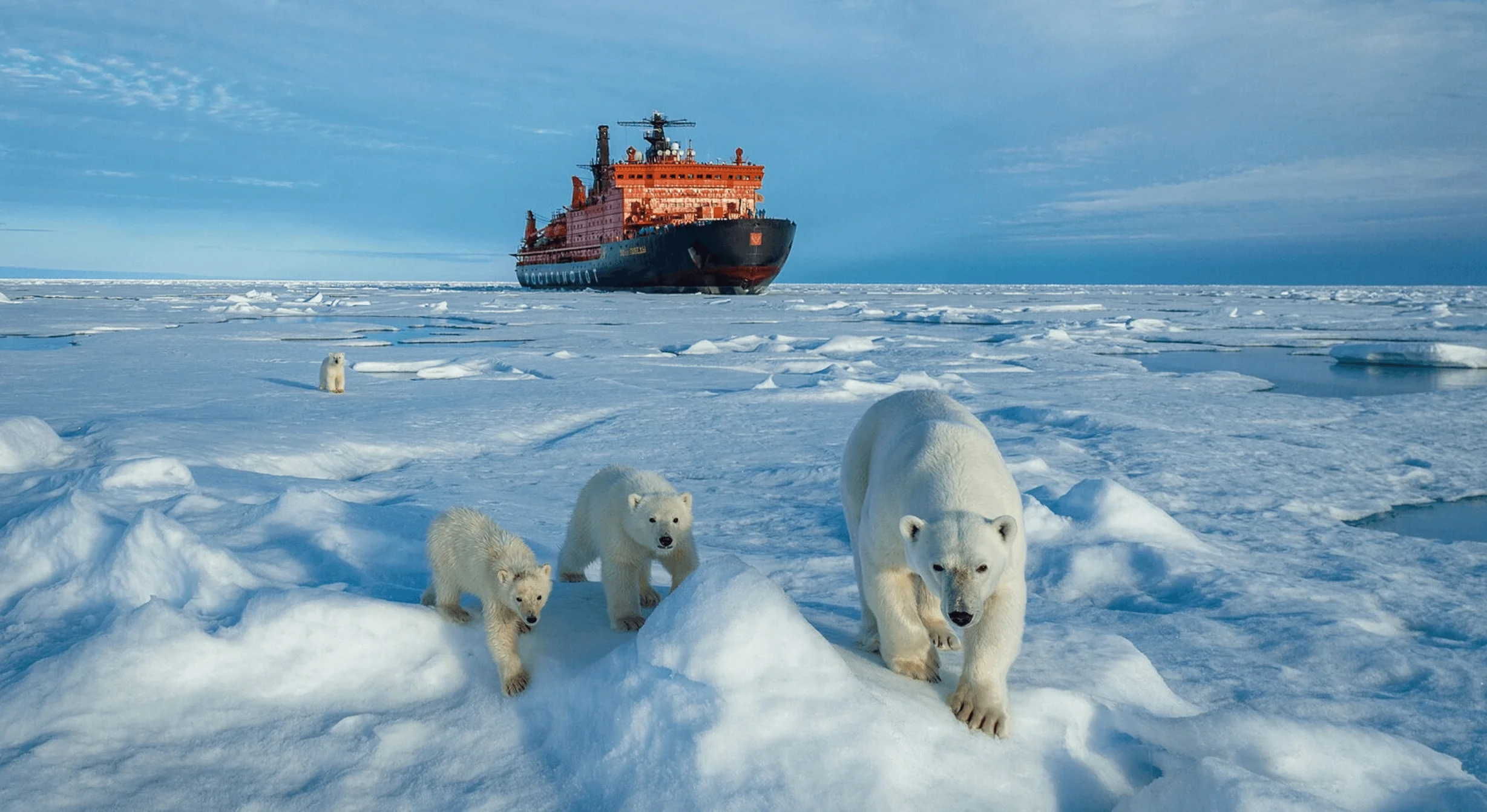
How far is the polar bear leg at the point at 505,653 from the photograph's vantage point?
85.7 inches

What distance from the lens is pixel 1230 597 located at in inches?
131

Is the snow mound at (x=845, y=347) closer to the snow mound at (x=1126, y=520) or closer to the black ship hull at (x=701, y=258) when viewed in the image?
the snow mound at (x=1126, y=520)

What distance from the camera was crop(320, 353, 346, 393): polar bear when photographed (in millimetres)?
Answer: 8844

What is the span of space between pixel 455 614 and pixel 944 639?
149cm

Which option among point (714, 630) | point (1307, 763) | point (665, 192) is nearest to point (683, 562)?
point (714, 630)

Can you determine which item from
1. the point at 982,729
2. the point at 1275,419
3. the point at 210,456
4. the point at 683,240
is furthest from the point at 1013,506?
the point at 683,240

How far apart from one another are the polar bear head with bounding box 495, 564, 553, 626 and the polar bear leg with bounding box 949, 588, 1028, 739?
1090 mm

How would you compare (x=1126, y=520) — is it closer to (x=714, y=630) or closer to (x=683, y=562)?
(x=683, y=562)

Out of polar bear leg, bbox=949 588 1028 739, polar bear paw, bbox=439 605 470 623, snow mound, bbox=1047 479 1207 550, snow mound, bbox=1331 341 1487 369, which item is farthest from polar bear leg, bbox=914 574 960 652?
snow mound, bbox=1331 341 1487 369

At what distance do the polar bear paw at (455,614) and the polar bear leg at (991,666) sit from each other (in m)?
1.37

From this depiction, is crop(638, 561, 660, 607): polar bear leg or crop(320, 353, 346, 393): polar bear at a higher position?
crop(320, 353, 346, 393): polar bear

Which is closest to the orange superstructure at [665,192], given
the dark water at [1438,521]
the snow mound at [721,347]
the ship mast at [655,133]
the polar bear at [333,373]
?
the ship mast at [655,133]

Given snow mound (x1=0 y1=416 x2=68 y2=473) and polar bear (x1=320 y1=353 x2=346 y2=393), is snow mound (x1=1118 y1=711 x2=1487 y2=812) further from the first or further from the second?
polar bear (x1=320 y1=353 x2=346 y2=393)

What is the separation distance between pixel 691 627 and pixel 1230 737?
1.27 metres
